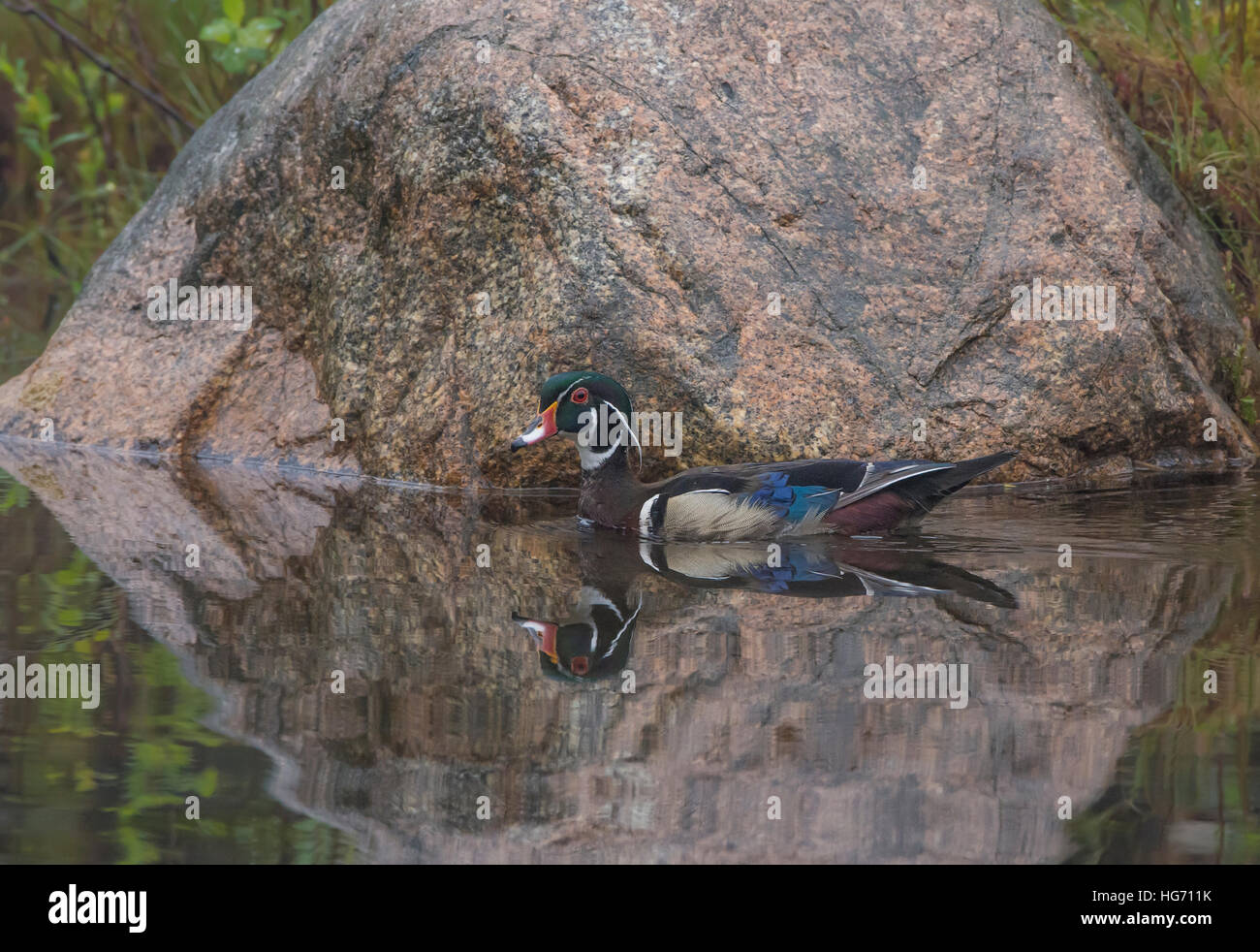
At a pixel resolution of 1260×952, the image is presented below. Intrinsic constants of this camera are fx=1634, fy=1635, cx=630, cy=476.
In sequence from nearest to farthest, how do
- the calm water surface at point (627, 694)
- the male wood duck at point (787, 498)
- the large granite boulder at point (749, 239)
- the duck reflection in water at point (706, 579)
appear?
the calm water surface at point (627, 694)
the duck reflection in water at point (706, 579)
the male wood duck at point (787, 498)
the large granite boulder at point (749, 239)

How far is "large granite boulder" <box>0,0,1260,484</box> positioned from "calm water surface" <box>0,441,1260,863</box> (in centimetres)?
94

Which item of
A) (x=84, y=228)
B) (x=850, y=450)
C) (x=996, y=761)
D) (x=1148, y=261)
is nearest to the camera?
(x=996, y=761)

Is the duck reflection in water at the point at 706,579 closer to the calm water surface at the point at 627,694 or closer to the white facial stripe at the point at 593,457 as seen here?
the calm water surface at the point at 627,694

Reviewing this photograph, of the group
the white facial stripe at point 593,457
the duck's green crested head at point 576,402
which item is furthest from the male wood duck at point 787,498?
the duck's green crested head at point 576,402

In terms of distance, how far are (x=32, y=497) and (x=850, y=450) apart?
12.2 feet

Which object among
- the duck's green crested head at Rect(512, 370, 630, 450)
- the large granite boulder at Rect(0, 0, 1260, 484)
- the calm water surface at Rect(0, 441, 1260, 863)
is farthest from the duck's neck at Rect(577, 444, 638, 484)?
the large granite boulder at Rect(0, 0, 1260, 484)

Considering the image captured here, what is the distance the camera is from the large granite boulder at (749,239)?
7.44 m

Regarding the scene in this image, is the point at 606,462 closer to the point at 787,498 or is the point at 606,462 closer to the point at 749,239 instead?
the point at 787,498

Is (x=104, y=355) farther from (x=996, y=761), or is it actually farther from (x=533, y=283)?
(x=996, y=761)

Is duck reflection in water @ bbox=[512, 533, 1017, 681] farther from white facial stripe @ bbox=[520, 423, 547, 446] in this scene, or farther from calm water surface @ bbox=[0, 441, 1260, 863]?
→ white facial stripe @ bbox=[520, 423, 547, 446]

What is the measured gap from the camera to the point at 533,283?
25.0 feet

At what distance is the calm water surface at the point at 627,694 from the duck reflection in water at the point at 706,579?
19 mm

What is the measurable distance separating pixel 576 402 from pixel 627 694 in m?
2.80

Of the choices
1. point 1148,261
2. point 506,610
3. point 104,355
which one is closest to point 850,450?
point 1148,261
